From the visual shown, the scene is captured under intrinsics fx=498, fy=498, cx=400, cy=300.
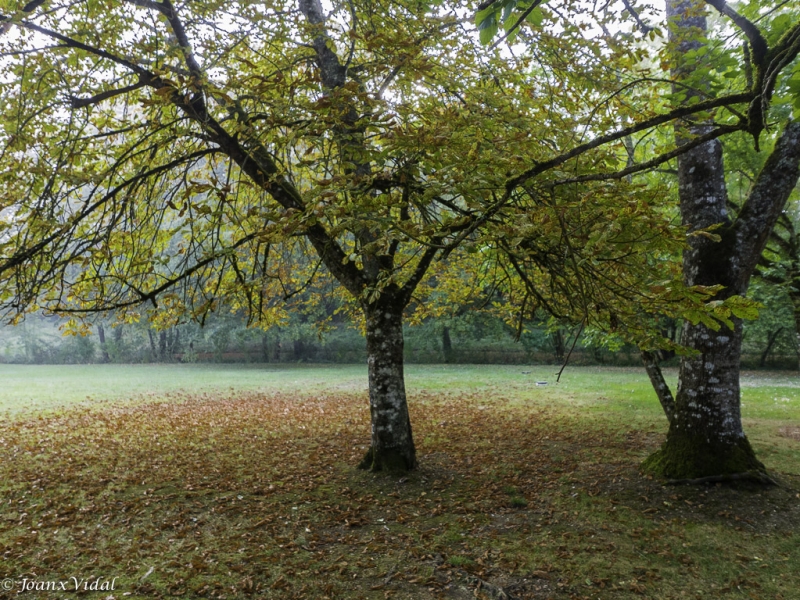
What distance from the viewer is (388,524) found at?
18.3 ft

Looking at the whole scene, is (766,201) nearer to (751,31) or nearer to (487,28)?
(751,31)

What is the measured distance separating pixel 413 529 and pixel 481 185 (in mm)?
3787

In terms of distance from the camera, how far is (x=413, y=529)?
5445 millimetres

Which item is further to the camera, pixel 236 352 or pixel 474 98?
pixel 236 352

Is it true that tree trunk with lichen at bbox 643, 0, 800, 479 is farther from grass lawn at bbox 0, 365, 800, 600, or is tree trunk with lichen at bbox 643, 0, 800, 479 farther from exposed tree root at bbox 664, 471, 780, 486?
grass lawn at bbox 0, 365, 800, 600

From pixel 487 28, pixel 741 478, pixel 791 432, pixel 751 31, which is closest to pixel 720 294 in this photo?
pixel 741 478

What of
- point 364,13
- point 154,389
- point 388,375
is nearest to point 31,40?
point 364,13

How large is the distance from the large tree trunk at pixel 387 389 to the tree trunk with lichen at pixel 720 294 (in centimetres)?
344

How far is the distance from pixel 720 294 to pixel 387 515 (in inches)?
187

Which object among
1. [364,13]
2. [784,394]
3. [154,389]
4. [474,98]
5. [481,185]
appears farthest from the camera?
[154,389]

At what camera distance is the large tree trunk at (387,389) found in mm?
6875

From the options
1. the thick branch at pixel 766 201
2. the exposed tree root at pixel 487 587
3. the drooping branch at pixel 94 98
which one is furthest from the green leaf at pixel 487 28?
the thick branch at pixel 766 201

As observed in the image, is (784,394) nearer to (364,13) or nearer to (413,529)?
(413,529)

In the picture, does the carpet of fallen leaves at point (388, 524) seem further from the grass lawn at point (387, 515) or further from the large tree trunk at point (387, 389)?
the large tree trunk at point (387, 389)
